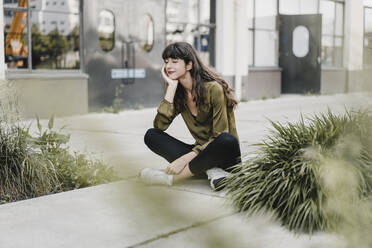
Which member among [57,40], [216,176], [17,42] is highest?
[57,40]

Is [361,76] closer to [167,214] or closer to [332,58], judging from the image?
[167,214]

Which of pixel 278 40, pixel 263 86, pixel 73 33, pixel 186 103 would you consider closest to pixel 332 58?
pixel 278 40

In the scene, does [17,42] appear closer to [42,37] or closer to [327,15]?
[42,37]

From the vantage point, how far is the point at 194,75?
375 centimetres

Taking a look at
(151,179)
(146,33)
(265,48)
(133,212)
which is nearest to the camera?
(133,212)

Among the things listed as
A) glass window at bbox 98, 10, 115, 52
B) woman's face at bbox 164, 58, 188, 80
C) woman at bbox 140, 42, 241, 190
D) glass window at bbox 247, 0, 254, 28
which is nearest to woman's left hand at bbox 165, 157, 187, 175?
woman at bbox 140, 42, 241, 190

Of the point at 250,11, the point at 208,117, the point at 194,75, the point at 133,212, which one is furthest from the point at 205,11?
the point at 133,212

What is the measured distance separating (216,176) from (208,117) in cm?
44

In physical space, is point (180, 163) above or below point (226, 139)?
below

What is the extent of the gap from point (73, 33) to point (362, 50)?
1098cm

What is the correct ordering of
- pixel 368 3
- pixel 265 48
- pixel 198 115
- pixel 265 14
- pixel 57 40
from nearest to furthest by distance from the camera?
1. pixel 368 3
2. pixel 198 115
3. pixel 57 40
4. pixel 265 14
5. pixel 265 48

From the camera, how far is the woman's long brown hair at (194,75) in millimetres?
3496

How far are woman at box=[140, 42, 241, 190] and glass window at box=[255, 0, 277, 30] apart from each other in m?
11.6

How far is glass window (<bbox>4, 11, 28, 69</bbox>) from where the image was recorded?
9.96 m
